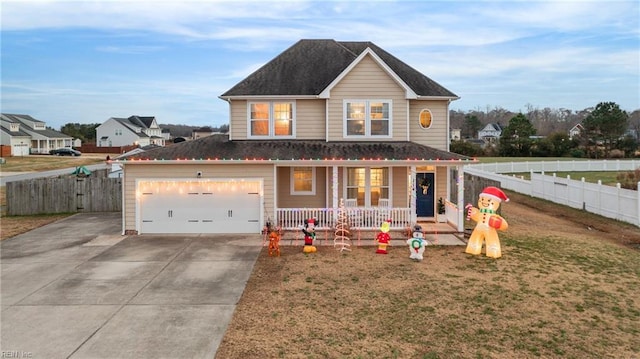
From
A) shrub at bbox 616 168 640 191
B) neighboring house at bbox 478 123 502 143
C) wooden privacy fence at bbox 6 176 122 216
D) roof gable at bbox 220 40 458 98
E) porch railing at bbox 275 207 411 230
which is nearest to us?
porch railing at bbox 275 207 411 230

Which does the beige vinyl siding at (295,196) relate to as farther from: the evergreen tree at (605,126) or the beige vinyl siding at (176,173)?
the evergreen tree at (605,126)

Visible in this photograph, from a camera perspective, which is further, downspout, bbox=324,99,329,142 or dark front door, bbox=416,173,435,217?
dark front door, bbox=416,173,435,217

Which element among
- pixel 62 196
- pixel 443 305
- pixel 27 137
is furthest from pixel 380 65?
pixel 27 137

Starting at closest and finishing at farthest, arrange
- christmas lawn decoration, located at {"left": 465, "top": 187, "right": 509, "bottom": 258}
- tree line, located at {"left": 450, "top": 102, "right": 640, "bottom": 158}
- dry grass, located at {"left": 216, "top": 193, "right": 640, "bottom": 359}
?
dry grass, located at {"left": 216, "top": 193, "right": 640, "bottom": 359} → christmas lawn decoration, located at {"left": 465, "top": 187, "right": 509, "bottom": 258} → tree line, located at {"left": 450, "top": 102, "right": 640, "bottom": 158}

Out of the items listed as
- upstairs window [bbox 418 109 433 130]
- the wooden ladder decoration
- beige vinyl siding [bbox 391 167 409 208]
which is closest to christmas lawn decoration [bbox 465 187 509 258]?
the wooden ladder decoration

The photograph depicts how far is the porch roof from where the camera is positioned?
1670 centimetres

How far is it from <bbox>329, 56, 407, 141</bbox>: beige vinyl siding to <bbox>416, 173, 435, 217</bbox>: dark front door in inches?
121

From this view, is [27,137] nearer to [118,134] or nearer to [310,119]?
[118,134]

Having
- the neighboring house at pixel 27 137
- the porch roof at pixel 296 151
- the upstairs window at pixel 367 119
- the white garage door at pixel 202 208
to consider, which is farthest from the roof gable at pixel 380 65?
the neighboring house at pixel 27 137

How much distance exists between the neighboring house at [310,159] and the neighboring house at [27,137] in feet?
203

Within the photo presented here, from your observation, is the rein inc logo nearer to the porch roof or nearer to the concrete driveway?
the concrete driveway

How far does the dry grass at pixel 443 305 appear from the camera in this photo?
25.0ft

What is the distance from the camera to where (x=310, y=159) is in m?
16.5

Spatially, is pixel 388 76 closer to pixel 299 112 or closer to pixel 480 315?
pixel 299 112
